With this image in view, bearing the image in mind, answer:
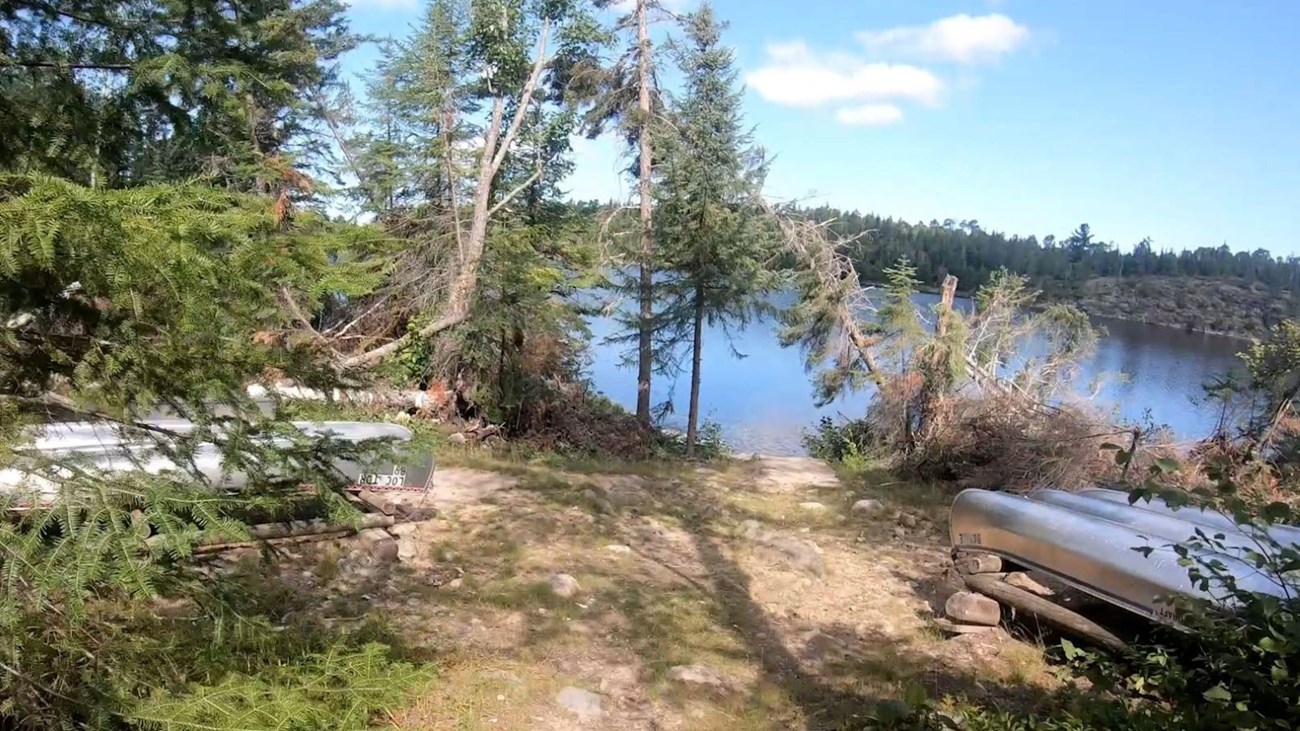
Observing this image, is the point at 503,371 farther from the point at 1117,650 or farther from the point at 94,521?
the point at 94,521

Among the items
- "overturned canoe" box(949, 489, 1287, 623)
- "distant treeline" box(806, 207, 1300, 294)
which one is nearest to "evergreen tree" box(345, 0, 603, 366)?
"overturned canoe" box(949, 489, 1287, 623)

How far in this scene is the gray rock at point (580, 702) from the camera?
417 cm

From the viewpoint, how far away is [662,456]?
1430cm

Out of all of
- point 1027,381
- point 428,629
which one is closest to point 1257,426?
point 1027,381

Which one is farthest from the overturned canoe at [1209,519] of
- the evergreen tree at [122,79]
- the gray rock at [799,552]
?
the evergreen tree at [122,79]

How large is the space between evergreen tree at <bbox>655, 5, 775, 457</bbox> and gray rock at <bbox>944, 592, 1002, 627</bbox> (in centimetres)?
958

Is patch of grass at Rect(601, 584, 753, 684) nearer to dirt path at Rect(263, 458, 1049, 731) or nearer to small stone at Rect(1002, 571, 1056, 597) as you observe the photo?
dirt path at Rect(263, 458, 1049, 731)

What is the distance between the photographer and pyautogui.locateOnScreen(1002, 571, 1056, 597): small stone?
570 cm

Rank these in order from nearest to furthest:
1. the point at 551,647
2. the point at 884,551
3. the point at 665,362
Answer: the point at 551,647 < the point at 884,551 < the point at 665,362

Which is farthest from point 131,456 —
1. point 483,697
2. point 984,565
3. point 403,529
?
point 984,565

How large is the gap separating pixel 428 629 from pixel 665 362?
12530 millimetres

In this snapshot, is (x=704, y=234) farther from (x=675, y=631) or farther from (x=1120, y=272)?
(x=1120, y=272)

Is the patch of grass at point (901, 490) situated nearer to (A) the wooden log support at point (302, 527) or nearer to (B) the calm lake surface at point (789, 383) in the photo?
(B) the calm lake surface at point (789, 383)

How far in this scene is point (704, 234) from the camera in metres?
14.3
